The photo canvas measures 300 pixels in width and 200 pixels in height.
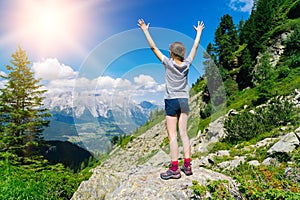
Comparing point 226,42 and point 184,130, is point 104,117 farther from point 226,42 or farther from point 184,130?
point 226,42

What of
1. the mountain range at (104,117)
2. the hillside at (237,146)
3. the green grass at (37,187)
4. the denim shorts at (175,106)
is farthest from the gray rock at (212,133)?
the denim shorts at (175,106)

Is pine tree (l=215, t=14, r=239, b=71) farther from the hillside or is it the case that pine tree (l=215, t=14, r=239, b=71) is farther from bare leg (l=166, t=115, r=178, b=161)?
bare leg (l=166, t=115, r=178, b=161)

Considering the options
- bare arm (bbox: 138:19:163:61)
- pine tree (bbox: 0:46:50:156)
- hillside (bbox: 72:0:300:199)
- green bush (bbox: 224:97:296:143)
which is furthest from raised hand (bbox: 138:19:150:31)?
pine tree (bbox: 0:46:50:156)

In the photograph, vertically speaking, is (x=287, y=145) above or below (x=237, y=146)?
above

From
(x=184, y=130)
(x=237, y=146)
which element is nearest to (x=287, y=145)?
(x=237, y=146)

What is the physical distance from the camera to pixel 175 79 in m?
4.18

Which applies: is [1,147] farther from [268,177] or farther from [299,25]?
[299,25]

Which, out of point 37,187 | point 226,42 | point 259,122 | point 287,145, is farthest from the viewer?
point 226,42

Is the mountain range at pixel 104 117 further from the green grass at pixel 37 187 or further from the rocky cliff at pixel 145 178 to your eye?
the green grass at pixel 37 187

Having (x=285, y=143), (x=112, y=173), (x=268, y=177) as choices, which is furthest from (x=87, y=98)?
(x=285, y=143)

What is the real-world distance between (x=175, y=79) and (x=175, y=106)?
464 mm

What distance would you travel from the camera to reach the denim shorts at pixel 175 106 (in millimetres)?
4117

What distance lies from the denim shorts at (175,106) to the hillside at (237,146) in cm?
120

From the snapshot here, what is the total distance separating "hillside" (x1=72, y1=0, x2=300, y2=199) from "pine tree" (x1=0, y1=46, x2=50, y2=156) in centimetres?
970
